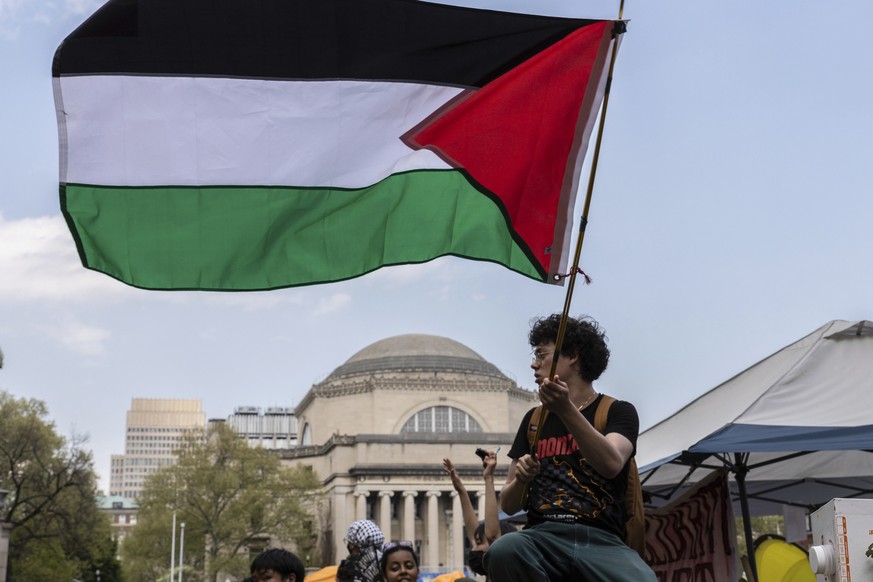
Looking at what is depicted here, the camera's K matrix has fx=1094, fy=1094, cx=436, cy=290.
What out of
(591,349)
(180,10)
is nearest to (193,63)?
(180,10)

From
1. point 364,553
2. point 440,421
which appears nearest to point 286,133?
point 364,553

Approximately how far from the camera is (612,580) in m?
3.97

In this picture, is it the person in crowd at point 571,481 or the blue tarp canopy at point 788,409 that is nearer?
the person in crowd at point 571,481

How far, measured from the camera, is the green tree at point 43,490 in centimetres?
5634

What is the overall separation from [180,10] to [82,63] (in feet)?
2.05

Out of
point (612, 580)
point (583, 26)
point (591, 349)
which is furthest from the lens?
point (583, 26)

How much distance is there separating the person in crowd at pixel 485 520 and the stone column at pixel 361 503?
82.6 m

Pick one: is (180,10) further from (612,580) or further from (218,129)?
(612,580)

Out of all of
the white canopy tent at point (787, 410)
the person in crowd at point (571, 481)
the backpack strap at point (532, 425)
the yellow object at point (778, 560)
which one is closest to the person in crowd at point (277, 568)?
the person in crowd at point (571, 481)

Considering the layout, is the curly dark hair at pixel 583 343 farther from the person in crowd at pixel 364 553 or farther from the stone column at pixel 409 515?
the stone column at pixel 409 515

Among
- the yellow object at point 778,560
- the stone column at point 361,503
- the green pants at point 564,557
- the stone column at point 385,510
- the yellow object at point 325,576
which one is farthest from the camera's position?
the stone column at point 361,503

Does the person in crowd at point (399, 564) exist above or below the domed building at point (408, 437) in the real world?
below

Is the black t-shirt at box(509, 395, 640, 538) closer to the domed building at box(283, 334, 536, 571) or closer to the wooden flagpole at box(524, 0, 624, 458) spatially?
the wooden flagpole at box(524, 0, 624, 458)

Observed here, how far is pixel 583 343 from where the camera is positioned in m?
4.64
